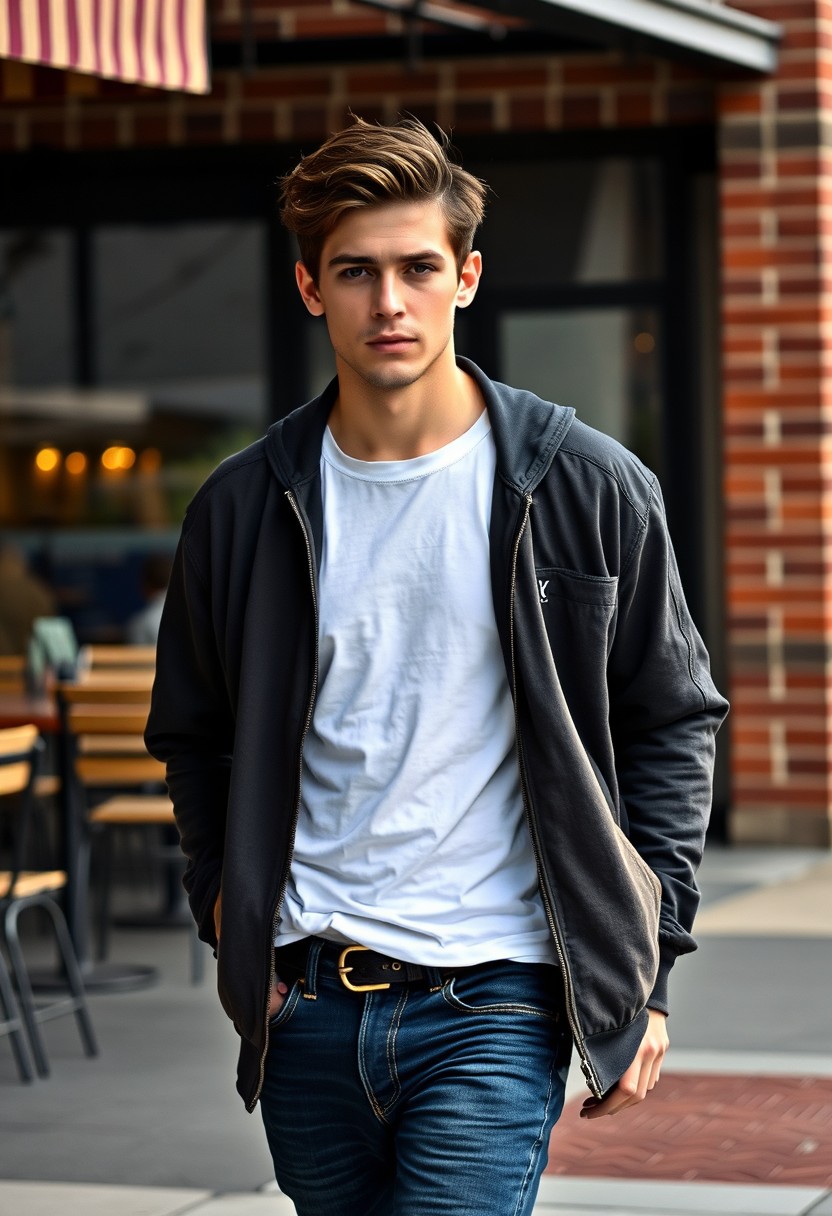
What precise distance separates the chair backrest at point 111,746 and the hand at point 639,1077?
194 inches

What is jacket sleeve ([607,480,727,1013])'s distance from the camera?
275cm

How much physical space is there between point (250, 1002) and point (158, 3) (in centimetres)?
625

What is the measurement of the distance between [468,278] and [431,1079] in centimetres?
107

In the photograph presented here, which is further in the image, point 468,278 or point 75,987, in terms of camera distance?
point 75,987

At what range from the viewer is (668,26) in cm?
964

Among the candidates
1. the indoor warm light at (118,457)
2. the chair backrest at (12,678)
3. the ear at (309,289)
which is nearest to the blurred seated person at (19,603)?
the indoor warm light at (118,457)

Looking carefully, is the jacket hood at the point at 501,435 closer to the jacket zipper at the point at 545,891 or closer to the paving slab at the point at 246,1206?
the jacket zipper at the point at 545,891

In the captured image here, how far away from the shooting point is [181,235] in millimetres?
11797

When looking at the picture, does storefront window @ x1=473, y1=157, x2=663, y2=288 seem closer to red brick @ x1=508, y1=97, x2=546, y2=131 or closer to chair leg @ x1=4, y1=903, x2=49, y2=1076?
red brick @ x1=508, y1=97, x2=546, y2=131

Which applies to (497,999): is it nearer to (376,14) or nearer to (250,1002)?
(250,1002)

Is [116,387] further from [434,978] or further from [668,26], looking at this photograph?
[434,978]

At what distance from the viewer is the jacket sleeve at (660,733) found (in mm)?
2754

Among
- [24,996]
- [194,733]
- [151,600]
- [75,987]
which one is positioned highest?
[194,733]

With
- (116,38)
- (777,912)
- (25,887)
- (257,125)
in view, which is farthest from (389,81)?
(25,887)
